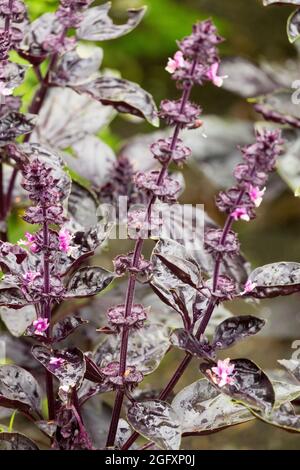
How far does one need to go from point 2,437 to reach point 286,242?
1.74 metres

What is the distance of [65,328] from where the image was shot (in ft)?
3.79

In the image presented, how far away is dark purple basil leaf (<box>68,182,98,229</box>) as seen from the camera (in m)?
1.41

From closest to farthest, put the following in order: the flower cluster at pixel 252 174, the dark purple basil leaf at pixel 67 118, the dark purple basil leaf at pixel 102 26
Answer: the flower cluster at pixel 252 174
the dark purple basil leaf at pixel 102 26
the dark purple basil leaf at pixel 67 118

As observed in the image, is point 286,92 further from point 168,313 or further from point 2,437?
point 2,437

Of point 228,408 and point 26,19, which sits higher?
point 26,19

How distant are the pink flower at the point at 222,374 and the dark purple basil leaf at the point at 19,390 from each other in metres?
0.31

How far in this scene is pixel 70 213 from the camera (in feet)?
4.66

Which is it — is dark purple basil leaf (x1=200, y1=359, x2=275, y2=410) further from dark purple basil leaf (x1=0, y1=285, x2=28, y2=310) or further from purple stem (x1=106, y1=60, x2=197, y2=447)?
dark purple basil leaf (x1=0, y1=285, x2=28, y2=310)

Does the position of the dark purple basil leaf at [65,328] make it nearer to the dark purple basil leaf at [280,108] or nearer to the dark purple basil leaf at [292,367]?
the dark purple basil leaf at [292,367]

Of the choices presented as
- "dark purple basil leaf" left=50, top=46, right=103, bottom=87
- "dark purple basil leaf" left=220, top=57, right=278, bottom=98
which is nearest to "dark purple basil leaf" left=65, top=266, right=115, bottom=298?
"dark purple basil leaf" left=50, top=46, right=103, bottom=87

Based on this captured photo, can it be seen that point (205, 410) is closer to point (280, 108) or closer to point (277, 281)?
point (277, 281)

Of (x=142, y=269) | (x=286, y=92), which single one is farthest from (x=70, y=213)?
(x=286, y=92)

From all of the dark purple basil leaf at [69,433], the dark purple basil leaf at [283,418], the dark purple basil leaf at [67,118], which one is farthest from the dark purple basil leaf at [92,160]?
the dark purple basil leaf at [283,418]

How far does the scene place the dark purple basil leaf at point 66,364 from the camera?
106 cm
